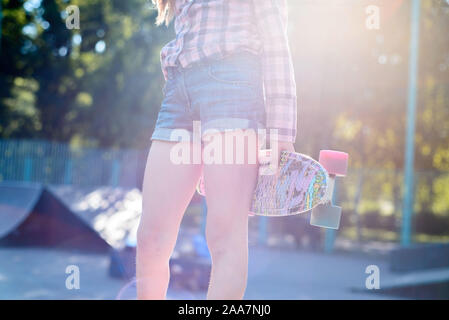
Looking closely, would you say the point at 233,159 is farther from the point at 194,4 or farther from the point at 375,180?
the point at 375,180

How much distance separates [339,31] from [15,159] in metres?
7.98

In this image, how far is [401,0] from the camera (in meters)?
10.1

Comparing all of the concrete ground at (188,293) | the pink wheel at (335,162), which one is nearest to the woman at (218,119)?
the pink wheel at (335,162)

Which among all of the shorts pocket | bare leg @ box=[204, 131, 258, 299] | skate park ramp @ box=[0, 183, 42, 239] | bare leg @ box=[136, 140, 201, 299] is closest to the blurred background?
skate park ramp @ box=[0, 183, 42, 239]

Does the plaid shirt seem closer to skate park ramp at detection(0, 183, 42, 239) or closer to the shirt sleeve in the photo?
the shirt sleeve

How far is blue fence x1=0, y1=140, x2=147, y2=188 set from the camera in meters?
11.6

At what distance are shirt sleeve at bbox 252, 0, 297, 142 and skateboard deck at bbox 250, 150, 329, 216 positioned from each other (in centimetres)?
9

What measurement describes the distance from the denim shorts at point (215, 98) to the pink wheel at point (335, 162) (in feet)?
0.92

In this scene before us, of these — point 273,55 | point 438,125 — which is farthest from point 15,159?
point 273,55

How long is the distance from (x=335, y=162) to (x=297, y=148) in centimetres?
1076

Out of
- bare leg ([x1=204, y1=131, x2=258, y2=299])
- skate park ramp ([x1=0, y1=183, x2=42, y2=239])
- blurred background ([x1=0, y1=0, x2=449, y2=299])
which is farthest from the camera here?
skate park ramp ([x1=0, y1=183, x2=42, y2=239])

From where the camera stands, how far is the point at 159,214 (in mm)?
1680

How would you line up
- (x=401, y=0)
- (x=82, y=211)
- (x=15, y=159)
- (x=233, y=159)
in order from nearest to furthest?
(x=233, y=159) < (x=82, y=211) < (x=401, y=0) < (x=15, y=159)

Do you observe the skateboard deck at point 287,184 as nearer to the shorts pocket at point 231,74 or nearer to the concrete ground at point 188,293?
the shorts pocket at point 231,74
